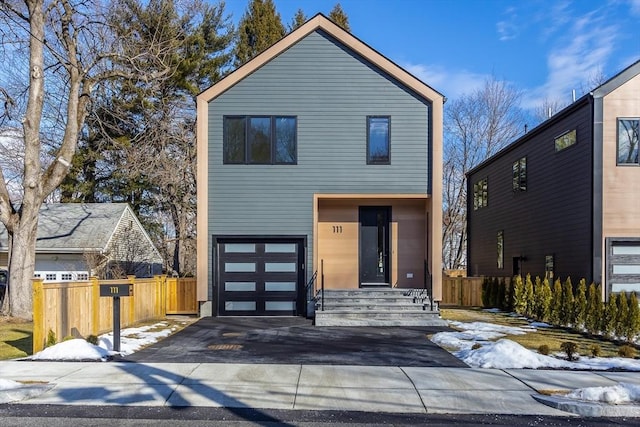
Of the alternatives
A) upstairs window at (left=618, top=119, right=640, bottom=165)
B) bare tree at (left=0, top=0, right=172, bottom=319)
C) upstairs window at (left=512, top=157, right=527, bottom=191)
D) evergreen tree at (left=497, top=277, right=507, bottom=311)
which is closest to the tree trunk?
bare tree at (left=0, top=0, right=172, bottom=319)

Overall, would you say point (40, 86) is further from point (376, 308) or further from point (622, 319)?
point (622, 319)

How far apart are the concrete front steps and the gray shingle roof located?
1165cm

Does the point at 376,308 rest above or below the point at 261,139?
below

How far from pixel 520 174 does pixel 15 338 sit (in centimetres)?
1686

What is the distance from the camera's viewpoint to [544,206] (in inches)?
631

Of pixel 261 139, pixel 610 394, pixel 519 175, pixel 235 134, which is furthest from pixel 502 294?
pixel 610 394

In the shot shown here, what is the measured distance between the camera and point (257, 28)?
31.6 m

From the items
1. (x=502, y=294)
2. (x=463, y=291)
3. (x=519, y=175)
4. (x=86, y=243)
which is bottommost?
(x=463, y=291)

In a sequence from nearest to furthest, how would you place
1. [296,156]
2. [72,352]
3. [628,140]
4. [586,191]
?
[72,352], [628,140], [586,191], [296,156]

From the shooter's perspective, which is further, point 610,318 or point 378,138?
point 378,138

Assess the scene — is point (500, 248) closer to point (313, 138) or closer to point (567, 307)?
point (567, 307)

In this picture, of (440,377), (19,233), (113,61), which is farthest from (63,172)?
(440,377)

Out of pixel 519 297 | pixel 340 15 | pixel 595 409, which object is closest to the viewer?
pixel 595 409

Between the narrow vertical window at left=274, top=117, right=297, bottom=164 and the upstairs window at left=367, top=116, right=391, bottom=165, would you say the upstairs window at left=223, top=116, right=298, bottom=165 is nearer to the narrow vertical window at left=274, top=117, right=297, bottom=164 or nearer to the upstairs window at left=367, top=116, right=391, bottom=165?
the narrow vertical window at left=274, top=117, right=297, bottom=164
